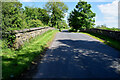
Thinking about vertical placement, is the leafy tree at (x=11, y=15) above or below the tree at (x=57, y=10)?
below

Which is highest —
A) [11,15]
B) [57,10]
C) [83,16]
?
[57,10]

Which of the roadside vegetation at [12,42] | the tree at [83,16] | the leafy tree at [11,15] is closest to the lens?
the roadside vegetation at [12,42]

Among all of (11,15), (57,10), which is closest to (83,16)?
(57,10)

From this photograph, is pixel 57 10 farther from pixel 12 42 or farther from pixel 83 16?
pixel 12 42

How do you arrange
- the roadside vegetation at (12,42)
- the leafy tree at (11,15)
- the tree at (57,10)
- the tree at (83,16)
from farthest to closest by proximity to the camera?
the tree at (57,10), the tree at (83,16), the leafy tree at (11,15), the roadside vegetation at (12,42)

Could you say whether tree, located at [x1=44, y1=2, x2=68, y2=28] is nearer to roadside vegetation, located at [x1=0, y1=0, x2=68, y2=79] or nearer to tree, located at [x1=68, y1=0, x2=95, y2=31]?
tree, located at [x1=68, y1=0, x2=95, y2=31]

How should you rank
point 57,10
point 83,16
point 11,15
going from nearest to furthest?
1. point 11,15
2. point 83,16
3. point 57,10

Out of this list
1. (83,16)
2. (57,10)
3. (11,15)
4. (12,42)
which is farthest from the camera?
(57,10)

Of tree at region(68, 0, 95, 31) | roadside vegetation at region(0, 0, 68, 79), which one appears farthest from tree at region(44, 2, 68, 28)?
roadside vegetation at region(0, 0, 68, 79)

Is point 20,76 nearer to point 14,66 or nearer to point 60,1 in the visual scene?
point 14,66

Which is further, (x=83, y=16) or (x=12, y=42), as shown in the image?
(x=83, y=16)

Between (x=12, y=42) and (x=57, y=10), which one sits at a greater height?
(x=57, y=10)

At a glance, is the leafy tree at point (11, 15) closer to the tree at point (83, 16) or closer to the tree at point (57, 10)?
the tree at point (83, 16)

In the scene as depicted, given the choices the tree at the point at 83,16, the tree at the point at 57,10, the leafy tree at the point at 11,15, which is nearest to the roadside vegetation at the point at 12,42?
the leafy tree at the point at 11,15
